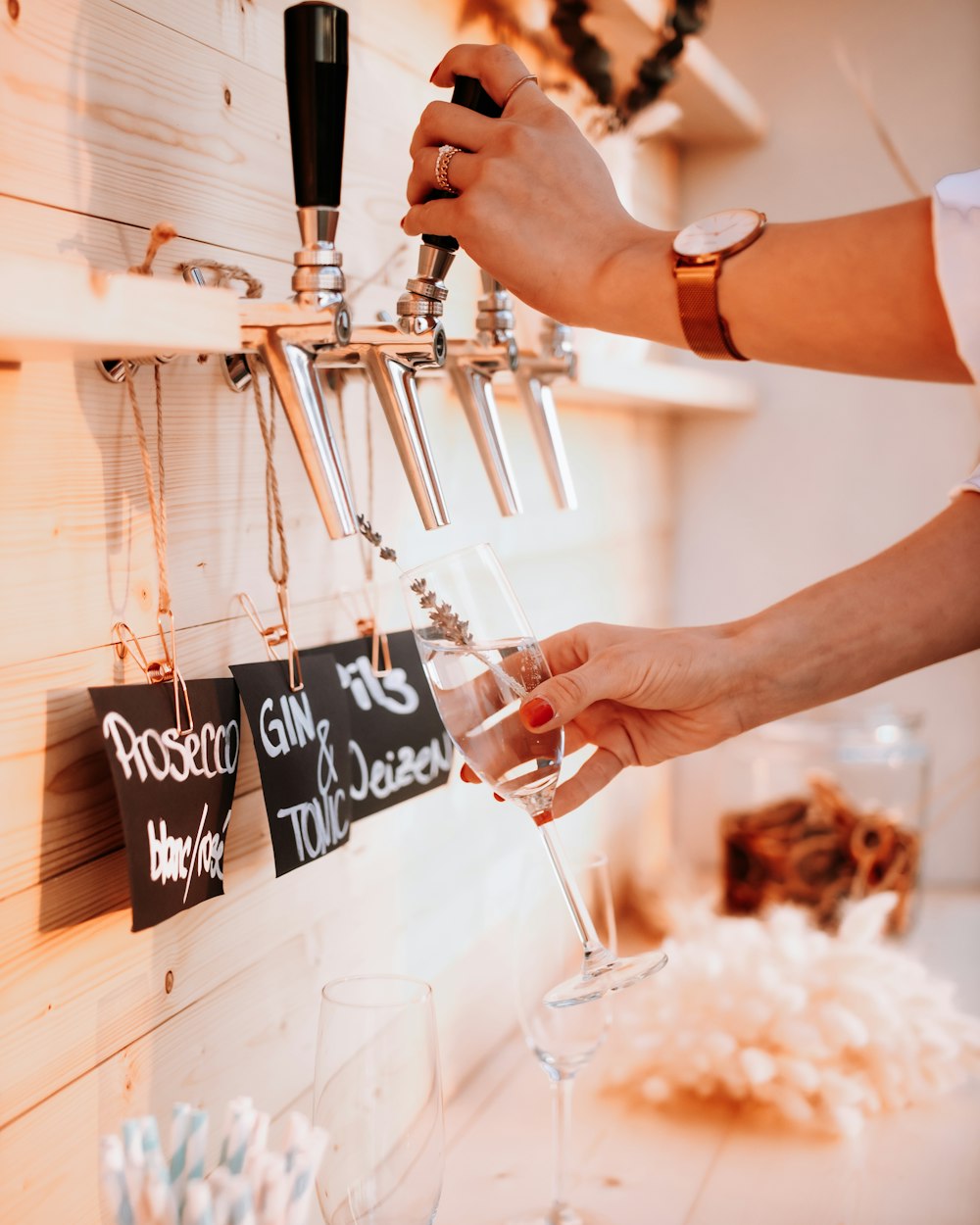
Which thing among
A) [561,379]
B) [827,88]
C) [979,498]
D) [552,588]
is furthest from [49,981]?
[827,88]

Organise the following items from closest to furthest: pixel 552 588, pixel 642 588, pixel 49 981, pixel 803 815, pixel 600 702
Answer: pixel 49 981
pixel 600 702
pixel 552 588
pixel 803 815
pixel 642 588

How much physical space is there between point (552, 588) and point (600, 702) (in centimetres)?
47

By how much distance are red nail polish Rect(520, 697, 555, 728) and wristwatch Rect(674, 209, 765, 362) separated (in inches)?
9.7

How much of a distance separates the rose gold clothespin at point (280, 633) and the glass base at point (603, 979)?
0.27 metres

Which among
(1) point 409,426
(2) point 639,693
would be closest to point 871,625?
(2) point 639,693

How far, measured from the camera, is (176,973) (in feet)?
2.68

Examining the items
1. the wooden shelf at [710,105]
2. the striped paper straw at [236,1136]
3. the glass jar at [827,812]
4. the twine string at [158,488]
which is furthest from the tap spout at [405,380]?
the glass jar at [827,812]

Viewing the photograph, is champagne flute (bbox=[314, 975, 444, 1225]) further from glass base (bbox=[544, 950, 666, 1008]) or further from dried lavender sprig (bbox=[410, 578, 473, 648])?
dried lavender sprig (bbox=[410, 578, 473, 648])

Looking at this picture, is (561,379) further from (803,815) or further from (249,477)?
(803,815)

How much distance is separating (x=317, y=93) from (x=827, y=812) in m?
1.30

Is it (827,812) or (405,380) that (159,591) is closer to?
(405,380)

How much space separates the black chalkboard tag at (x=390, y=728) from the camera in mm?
929

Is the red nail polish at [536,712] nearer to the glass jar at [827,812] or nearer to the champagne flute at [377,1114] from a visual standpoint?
the champagne flute at [377,1114]

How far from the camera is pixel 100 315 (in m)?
0.54
